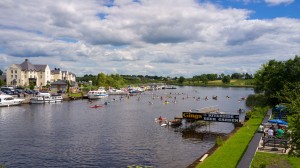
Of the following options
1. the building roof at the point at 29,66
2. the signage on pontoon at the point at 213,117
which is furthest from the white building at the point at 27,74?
the signage on pontoon at the point at 213,117

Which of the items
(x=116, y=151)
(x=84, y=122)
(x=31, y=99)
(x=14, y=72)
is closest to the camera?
(x=116, y=151)

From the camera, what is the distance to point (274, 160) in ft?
88.6

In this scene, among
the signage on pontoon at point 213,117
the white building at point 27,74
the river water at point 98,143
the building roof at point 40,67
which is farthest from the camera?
the building roof at point 40,67

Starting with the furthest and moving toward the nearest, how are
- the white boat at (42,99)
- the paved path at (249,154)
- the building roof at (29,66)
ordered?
the building roof at (29,66) → the white boat at (42,99) → the paved path at (249,154)

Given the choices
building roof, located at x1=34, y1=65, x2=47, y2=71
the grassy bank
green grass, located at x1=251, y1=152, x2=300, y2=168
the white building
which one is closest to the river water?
the grassy bank

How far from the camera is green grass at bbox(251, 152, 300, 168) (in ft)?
84.1

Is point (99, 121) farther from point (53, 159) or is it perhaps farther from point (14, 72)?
point (14, 72)

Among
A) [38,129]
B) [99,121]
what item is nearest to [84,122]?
[99,121]

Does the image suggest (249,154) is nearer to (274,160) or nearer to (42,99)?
(274,160)

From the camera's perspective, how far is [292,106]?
63.7 ft

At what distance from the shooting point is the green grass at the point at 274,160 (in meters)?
25.6

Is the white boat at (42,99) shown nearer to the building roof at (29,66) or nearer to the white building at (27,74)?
the white building at (27,74)

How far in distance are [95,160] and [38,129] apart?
23919mm

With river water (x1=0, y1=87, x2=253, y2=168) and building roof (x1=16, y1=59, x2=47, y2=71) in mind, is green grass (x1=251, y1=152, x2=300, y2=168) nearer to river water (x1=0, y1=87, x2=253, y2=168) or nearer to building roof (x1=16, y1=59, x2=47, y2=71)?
river water (x1=0, y1=87, x2=253, y2=168)
